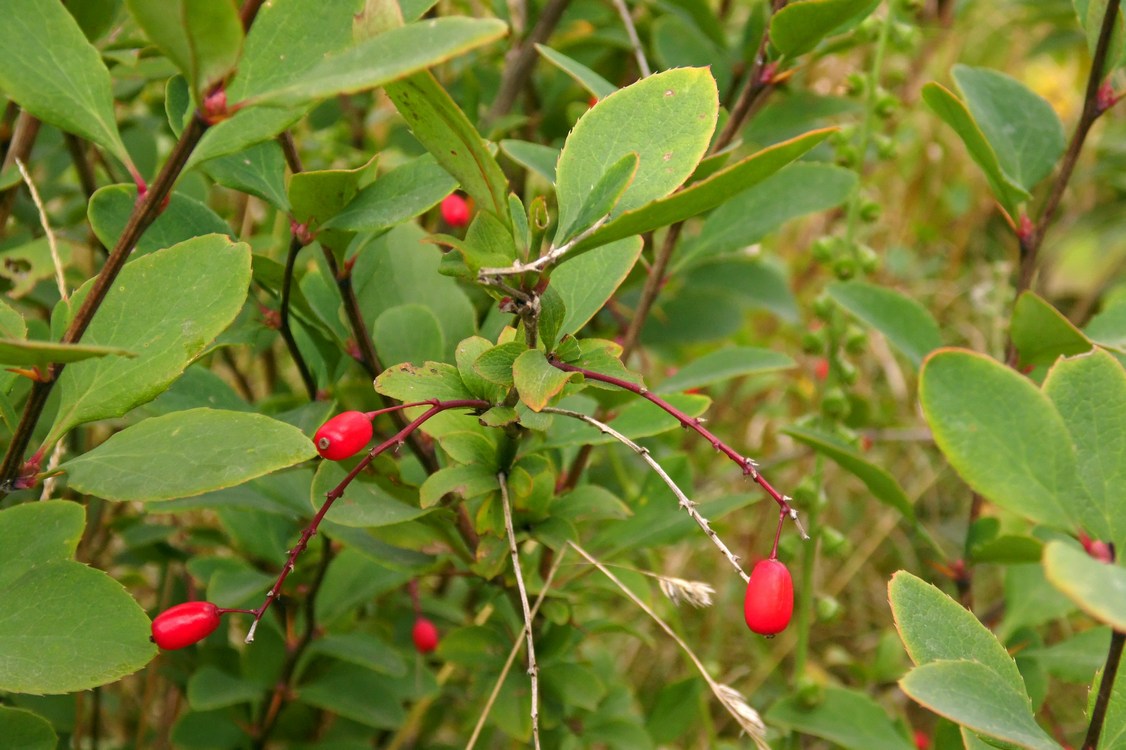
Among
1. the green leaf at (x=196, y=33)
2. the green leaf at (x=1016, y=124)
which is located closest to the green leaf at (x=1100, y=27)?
the green leaf at (x=1016, y=124)

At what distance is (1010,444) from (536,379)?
→ 297mm

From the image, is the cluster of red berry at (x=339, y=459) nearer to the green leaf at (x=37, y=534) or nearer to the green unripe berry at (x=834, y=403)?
the green leaf at (x=37, y=534)

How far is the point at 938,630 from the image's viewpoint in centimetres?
73

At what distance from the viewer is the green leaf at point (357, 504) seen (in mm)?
844

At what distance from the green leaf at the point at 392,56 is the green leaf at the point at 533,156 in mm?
479

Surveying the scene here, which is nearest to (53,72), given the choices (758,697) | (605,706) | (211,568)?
(211,568)

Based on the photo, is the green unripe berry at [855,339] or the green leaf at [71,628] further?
the green unripe berry at [855,339]

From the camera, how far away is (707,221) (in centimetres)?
121

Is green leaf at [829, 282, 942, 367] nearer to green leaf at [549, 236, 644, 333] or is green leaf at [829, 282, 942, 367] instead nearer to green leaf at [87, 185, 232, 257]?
green leaf at [549, 236, 644, 333]

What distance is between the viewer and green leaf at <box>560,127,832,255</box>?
2.11 feet

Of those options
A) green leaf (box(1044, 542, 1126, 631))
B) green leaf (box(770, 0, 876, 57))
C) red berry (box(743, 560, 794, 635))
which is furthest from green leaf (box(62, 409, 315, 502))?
green leaf (box(770, 0, 876, 57))

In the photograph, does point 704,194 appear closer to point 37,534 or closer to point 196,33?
point 196,33

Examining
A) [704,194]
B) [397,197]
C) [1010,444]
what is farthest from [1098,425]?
[397,197]

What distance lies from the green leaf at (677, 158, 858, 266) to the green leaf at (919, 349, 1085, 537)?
0.56 meters
